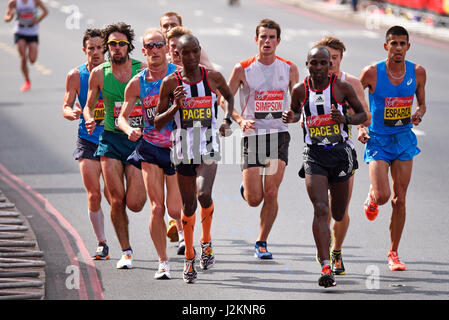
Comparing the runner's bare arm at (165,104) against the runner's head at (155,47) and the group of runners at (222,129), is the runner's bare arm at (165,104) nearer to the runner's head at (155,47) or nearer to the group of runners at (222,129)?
the group of runners at (222,129)

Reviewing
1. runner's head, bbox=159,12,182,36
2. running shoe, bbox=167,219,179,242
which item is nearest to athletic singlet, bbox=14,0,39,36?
runner's head, bbox=159,12,182,36

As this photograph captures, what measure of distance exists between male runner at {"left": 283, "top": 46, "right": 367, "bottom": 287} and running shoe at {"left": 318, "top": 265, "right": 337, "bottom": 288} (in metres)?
0.08

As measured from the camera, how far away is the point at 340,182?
31.8 ft

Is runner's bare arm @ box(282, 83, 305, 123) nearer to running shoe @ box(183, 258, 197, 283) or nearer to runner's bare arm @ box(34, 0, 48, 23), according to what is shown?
running shoe @ box(183, 258, 197, 283)

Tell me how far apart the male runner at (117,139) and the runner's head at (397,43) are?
249 centimetres

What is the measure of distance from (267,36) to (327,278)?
2864 millimetres

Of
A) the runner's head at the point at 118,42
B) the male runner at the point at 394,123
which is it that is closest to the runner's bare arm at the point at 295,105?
the male runner at the point at 394,123

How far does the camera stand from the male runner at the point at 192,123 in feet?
31.6

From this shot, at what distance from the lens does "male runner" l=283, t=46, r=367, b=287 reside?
31.1 ft

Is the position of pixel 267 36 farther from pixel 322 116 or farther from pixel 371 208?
pixel 371 208

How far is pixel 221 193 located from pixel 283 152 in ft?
11.5

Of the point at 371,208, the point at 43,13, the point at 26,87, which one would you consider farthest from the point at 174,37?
the point at 26,87
